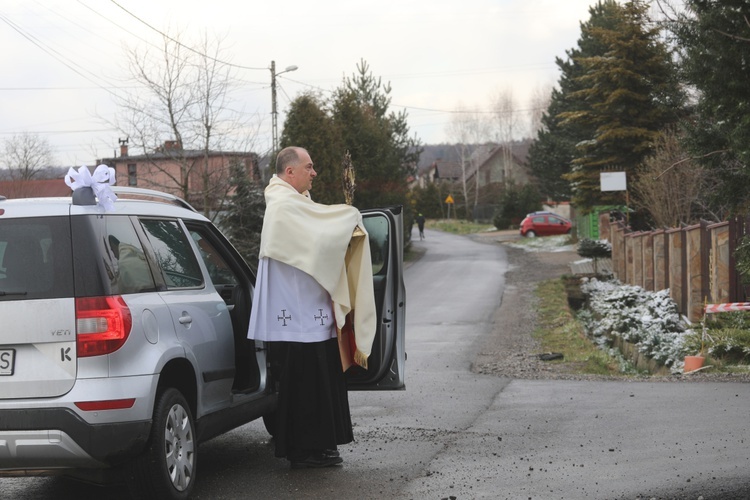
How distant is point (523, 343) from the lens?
18.0m

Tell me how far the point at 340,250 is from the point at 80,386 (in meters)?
1.99

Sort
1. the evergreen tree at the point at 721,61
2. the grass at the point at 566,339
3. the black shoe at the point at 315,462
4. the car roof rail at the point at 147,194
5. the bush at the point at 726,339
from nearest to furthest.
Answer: the car roof rail at the point at 147,194 → the evergreen tree at the point at 721,61 → the black shoe at the point at 315,462 → the bush at the point at 726,339 → the grass at the point at 566,339

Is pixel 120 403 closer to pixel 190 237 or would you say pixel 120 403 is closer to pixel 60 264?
pixel 60 264

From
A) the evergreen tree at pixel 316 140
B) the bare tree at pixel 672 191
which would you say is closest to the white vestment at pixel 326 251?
the bare tree at pixel 672 191

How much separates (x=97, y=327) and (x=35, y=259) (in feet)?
1.68

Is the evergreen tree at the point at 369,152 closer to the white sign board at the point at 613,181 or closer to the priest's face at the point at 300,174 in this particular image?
the white sign board at the point at 613,181

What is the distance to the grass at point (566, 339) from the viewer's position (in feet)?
47.9

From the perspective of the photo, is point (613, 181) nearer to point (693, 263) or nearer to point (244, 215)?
point (244, 215)

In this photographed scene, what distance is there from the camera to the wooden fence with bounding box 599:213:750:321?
55.8 ft

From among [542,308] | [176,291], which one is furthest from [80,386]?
[542,308]

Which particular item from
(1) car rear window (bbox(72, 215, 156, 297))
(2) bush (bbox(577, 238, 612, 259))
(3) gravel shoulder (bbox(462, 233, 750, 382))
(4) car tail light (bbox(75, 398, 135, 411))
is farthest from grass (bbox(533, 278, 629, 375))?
(4) car tail light (bbox(75, 398, 135, 411))

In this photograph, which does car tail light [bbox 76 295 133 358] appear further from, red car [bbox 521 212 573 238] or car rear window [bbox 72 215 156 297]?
red car [bbox 521 212 573 238]

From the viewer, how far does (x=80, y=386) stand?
207 inches

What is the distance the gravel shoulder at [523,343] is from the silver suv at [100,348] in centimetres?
696
